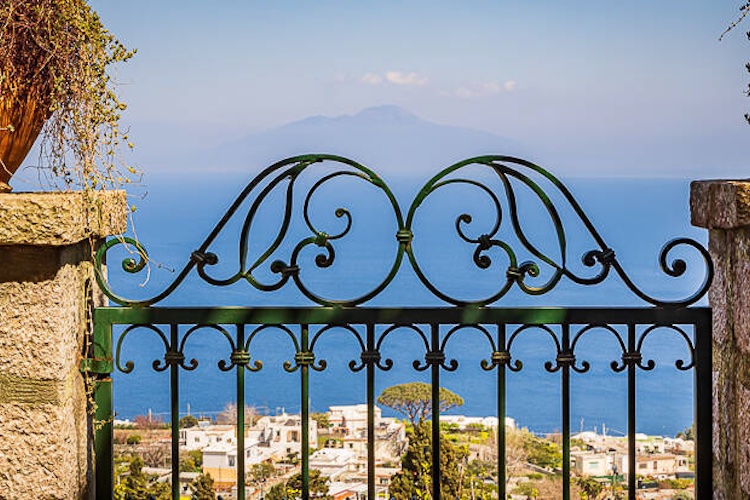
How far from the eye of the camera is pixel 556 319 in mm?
2342

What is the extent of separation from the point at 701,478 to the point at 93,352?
1.55 meters

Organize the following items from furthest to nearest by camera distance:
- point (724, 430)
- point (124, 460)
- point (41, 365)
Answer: point (124, 460) → point (724, 430) → point (41, 365)

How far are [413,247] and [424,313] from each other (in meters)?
0.16

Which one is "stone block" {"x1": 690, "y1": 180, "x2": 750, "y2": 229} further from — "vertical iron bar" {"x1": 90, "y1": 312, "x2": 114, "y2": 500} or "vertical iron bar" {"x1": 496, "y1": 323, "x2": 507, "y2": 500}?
"vertical iron bar" {"x1": 90, "y1": 312, "x2": 114, "y2": 500}

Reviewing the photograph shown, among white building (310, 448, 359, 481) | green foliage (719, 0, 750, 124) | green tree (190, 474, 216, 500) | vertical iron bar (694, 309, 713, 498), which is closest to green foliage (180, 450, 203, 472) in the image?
green tree (190, 474, 216, 500)

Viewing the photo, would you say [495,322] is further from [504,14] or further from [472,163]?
[504,14]

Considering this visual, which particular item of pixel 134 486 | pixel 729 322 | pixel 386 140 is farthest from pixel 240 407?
pixel 386 140

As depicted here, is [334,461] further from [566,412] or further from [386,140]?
[386,140]

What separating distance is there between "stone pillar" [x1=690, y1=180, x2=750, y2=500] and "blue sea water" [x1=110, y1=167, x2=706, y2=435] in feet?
0.23

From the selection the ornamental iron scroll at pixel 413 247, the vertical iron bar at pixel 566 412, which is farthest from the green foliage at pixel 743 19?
the vertical iron bar at pixel 566 412

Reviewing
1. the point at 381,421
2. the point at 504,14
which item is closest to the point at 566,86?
the point at 504,14

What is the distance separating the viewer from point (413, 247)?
232 cm

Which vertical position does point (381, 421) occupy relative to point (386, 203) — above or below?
below

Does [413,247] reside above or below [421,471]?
above
